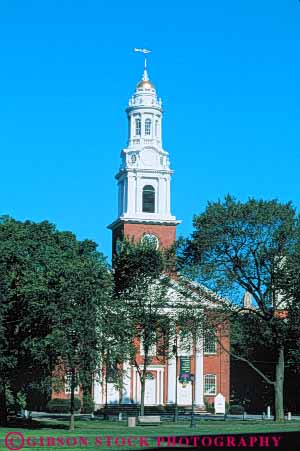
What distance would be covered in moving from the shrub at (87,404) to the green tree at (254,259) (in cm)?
2360

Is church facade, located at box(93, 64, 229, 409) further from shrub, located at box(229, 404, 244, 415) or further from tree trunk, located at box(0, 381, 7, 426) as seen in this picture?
tree trunk, located at box(0, 381, 7, 426)

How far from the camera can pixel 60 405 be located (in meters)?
78.0

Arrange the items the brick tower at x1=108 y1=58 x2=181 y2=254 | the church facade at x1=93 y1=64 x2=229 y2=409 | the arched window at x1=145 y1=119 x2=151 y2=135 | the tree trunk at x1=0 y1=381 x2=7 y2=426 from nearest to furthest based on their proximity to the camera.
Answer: the tree trunk at x1=0 y1=381 x2=7 y2=426 < the church facade at x1=93 y1=64 x2=229 y2=409 < the brick tower at x1=108 y1=58 x2=181 y2=254 < the arched window at x1=145 y1=119 x2=151 y2=135

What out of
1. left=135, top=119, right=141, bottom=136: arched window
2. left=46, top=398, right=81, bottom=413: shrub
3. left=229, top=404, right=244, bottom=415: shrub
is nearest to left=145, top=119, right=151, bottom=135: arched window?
left=135, top=119, right=141, bottom=136: arched window

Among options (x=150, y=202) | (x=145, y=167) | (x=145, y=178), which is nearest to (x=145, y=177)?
(x=145, y=178)

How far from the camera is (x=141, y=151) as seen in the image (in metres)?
90.2

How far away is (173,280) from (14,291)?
17382mm

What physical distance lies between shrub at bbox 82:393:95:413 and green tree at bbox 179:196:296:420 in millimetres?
23599

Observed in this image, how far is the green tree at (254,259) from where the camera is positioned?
5659cm

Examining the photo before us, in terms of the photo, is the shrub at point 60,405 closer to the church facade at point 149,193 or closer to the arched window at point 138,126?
the church facade at point 149,193

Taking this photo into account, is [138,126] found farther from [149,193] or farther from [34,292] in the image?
[34,292]

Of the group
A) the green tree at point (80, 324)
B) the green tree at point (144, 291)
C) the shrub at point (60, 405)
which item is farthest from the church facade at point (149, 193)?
the green tree at point (80, 324)

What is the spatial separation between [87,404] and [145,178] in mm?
22588

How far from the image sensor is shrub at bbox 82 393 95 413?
78.1m
